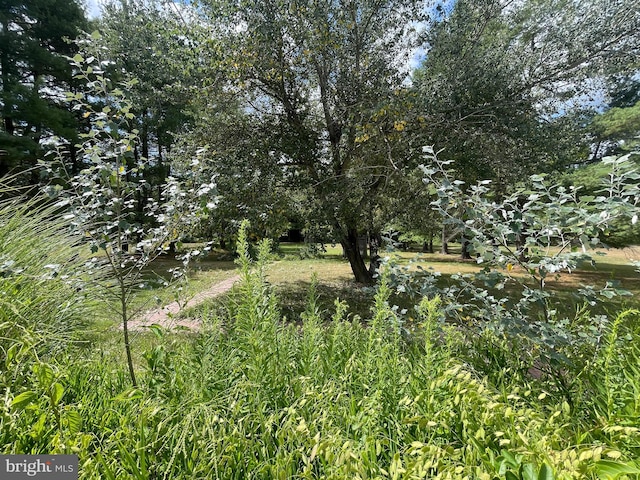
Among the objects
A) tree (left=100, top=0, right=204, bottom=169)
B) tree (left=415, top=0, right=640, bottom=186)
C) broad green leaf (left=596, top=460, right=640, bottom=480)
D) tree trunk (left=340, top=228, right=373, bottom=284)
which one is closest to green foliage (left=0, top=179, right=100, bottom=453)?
broad green leaf (left=596, top=460, right=640, bottom=480)

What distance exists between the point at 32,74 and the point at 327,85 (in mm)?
10524

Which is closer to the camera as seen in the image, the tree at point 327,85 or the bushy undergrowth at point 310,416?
the bushy undergrowth at point 310,416

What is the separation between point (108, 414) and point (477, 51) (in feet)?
20.7

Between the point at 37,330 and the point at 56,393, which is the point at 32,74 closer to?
the point at 37,330

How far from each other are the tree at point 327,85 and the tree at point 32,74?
20.8 feet

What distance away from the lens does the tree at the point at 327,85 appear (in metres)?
4.09

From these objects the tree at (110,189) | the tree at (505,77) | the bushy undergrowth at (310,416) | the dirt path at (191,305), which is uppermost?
the tree at (505,77)

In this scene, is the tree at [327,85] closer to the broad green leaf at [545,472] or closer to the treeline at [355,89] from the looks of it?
the treeline at [355,89]

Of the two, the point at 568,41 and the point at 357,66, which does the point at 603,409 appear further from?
the point at 568,41

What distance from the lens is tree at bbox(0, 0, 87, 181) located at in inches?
324

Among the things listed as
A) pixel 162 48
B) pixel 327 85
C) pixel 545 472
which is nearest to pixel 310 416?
pixel 545 472

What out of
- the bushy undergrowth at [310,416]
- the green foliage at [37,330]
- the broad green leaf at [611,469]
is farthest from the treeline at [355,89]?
the broad green leaf at [611,469]

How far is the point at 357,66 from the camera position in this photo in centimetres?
473

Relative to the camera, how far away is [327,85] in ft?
17.4
